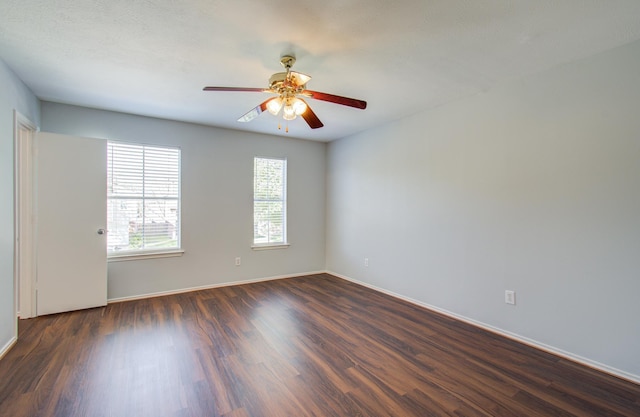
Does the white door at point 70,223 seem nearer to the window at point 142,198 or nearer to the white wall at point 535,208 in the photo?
the window at point 142,198

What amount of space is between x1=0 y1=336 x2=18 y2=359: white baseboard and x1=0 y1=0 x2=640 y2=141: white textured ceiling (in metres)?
2.37

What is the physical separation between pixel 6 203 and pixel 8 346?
3.97ft

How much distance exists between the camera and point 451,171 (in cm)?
333

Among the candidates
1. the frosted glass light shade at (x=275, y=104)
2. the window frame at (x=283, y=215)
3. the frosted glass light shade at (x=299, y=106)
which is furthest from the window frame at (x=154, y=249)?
the frosted glass light shade at (x=299, y=106)

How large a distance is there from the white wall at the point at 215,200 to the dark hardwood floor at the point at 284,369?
0.73 meters

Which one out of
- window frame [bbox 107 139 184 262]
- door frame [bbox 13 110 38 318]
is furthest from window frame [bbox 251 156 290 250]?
door frame [bbox 13 110 38 318]

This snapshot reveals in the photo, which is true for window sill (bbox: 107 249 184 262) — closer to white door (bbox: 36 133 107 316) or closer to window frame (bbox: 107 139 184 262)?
window frame (bbox: 107 139 184 262)

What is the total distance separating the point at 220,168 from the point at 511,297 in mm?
4001

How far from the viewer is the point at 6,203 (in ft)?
8.09

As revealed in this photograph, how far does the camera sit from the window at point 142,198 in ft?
12.3

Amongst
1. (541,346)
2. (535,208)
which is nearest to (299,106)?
(535,208)

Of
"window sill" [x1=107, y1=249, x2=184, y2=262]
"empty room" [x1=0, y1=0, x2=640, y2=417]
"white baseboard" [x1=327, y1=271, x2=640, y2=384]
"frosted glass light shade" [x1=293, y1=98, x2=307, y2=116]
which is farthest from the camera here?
"window sill" [x1=107, y1=249, x2=184, y2=262]

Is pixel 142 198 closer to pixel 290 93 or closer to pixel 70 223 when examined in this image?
pixel 70 223

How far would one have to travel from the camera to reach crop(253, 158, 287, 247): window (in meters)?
4.82
